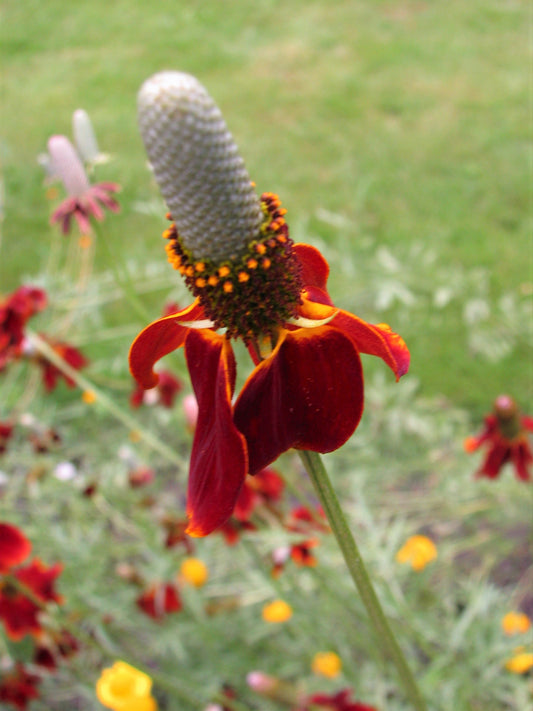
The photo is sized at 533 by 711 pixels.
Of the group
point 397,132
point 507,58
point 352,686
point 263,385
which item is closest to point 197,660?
point 352,686

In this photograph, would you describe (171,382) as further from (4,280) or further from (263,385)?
(4,280)

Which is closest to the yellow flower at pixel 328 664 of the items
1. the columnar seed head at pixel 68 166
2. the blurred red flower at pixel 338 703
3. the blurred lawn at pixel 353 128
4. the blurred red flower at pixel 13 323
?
the blurred red flower at pixel 338 703

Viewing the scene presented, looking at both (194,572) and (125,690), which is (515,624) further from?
(125,690)

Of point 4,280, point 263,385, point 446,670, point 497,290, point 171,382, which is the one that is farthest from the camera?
point 4,280

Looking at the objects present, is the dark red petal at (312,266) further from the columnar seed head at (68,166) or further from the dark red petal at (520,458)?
the dark red petal at (520,458)

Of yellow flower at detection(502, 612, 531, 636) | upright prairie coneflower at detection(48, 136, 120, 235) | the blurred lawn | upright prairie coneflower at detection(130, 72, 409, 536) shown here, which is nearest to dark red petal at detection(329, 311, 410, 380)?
upright prairie coneflower at detection(130, 72, 409, 536)

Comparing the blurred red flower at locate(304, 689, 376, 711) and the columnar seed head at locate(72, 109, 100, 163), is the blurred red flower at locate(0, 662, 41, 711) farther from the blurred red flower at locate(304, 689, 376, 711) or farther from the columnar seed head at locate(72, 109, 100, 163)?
the columnar seed head at locate(72, 109, 100, 163)
